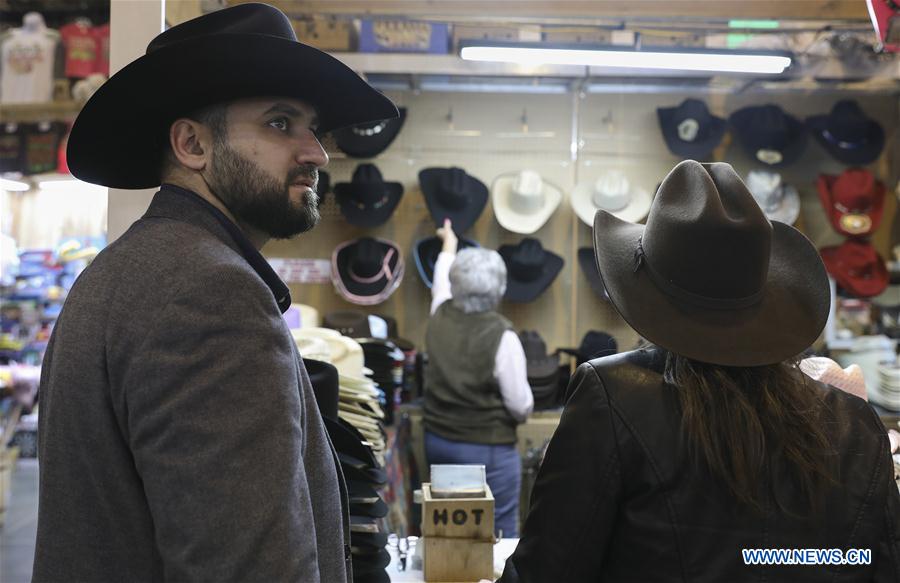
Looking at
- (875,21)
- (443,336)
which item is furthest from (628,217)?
(875,21)

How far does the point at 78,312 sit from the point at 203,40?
0.50 m

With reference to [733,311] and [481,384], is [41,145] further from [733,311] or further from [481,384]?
[733,311]

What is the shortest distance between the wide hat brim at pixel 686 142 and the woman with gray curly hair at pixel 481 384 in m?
2.33

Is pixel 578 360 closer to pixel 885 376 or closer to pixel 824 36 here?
pixel 885 376

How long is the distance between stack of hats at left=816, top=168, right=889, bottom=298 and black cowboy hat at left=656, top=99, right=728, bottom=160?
0.87 metres

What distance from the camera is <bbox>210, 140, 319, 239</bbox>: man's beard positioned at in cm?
131

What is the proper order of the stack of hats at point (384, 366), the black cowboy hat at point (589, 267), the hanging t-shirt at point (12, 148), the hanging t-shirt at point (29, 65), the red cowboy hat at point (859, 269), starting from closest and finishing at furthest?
the stack of hats at point (384, 366) < the hanging t-shirt at point (12, 148) < the hanging t-shirt at point (29, 65) < the red cowboy hat at point (859, 269) < the black cowboy hat at point (589, 267)

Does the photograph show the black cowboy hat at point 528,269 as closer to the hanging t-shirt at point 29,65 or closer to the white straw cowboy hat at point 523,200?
the white straw cowboy hat at point 523,200

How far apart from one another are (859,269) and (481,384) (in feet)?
10.6

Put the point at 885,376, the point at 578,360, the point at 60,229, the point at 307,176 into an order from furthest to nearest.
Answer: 1. the point at 578,360
2. the point at 885,376
3. the point at 60,229
4. the point at 307,176

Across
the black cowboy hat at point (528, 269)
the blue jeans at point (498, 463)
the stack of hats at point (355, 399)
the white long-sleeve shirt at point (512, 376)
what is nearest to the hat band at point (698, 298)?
the stack of hats at point (355, 399)

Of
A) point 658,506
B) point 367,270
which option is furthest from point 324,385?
point 367,270

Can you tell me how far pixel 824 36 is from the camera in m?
4.88

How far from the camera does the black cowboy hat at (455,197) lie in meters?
5.58
